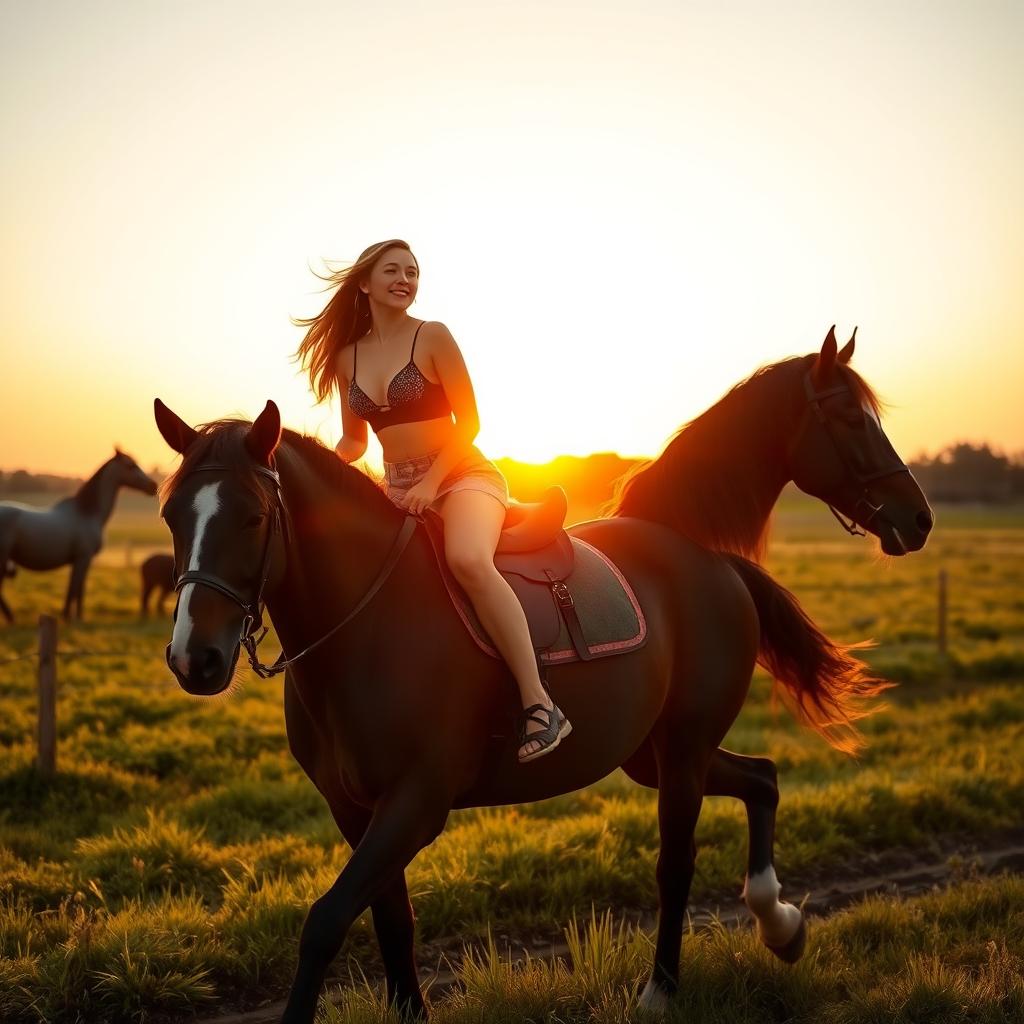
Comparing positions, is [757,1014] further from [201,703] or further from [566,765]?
[201,703]

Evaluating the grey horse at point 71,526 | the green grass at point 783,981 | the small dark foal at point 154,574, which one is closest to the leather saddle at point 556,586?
the green grass at point 783,981

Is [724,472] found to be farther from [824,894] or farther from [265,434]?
[824,894]

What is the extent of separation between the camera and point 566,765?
3.69 metres

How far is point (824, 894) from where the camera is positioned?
590 centimetres

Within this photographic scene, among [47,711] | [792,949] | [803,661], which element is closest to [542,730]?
[792,949]

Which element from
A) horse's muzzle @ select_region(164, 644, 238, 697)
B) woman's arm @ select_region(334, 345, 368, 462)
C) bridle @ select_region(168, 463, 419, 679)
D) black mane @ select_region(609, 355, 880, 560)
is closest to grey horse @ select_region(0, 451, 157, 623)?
woman's arm @ select_region(334, 345, 368, 462)

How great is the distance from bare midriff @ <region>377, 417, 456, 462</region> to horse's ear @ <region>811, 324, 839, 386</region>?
178 centimetres

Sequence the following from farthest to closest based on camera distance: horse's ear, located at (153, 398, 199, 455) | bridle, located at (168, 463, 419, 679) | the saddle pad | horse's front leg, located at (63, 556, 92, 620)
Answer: horse's front leg, located at (63, 556, 92, 620)
the saddle pad
horse's ear, located at (153, 398, 199, 455)
bridle, located at (168, 463, 419, 679)

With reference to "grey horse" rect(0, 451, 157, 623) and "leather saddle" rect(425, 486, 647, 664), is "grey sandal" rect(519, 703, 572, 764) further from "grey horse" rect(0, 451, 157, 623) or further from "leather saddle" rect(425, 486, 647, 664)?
"grey horse" rect(0, 451, 157, 623)

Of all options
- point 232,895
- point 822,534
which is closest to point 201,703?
point 232,895

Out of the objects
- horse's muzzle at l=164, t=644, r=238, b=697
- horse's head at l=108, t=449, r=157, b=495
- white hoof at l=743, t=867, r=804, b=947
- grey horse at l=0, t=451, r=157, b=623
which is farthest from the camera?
horse's head at l=108, t=449, r=157, b=495

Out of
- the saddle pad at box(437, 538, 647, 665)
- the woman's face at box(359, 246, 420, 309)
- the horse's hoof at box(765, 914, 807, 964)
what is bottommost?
the horse's hoof at box(765, 914, 807, 964)

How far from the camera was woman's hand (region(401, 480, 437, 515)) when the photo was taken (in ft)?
11.6

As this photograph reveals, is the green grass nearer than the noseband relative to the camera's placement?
No
